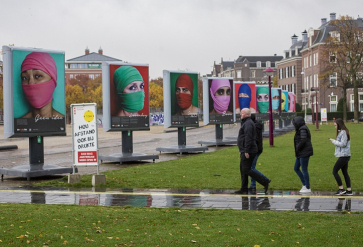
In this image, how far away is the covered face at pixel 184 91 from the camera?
26188 mm

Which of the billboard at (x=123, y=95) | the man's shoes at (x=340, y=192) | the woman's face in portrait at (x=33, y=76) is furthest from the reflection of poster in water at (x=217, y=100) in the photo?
the man's shoes at (x=340, y=192)

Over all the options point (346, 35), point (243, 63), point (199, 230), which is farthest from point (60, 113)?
point (243, 63)

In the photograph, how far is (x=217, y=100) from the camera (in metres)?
31.6

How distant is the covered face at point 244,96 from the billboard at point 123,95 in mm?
15850

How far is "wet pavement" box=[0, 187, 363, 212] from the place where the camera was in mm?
10938

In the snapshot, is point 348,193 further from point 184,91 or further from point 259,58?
point 259,58

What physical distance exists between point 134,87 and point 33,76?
5913 millimetres

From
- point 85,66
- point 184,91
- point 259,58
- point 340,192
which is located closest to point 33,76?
point 340,192

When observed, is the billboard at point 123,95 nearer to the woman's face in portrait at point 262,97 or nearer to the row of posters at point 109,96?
the row of posters at point 109,96

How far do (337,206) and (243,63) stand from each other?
451 feet

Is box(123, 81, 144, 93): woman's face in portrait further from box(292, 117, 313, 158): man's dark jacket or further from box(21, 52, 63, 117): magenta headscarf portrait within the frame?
box(292, 117, 313, 158): man's dark jacket

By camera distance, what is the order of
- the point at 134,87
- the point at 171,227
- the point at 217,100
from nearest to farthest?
the point at 171,227, the point at 134,87, the point at 217,100

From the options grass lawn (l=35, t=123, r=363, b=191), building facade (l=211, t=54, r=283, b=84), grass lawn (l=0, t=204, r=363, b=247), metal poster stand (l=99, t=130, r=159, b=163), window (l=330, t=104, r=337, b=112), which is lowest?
grass lawn (l=35, t=123, r=363, b=191)
